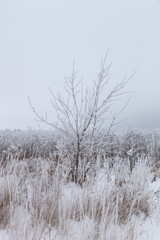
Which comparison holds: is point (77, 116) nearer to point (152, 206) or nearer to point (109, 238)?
point (152, 206)

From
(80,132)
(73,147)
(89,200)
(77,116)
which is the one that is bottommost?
(89,200)

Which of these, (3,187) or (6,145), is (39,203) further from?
(6,145)

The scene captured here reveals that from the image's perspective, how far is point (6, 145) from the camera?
8914mm

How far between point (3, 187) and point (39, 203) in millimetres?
717

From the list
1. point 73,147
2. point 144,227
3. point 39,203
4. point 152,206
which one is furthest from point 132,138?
point 39,203

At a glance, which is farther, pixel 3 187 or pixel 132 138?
pixel 132 138

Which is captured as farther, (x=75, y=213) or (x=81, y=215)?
(x=75, y=213)

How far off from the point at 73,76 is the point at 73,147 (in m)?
1.46

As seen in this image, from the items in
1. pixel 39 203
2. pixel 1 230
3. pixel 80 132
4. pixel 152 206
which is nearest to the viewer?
pixel 1 230

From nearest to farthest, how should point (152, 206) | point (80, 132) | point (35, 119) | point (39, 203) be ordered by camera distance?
1. point (39, 203)
2. point (152, 206)
3. point (35, 119)
4. point (80, 132)

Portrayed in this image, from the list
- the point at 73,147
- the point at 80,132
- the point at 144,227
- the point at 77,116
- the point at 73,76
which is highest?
the point at 73,76

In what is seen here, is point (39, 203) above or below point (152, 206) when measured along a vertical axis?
above

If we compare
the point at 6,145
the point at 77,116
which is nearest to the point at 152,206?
the point at 77,116

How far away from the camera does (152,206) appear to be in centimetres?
317
